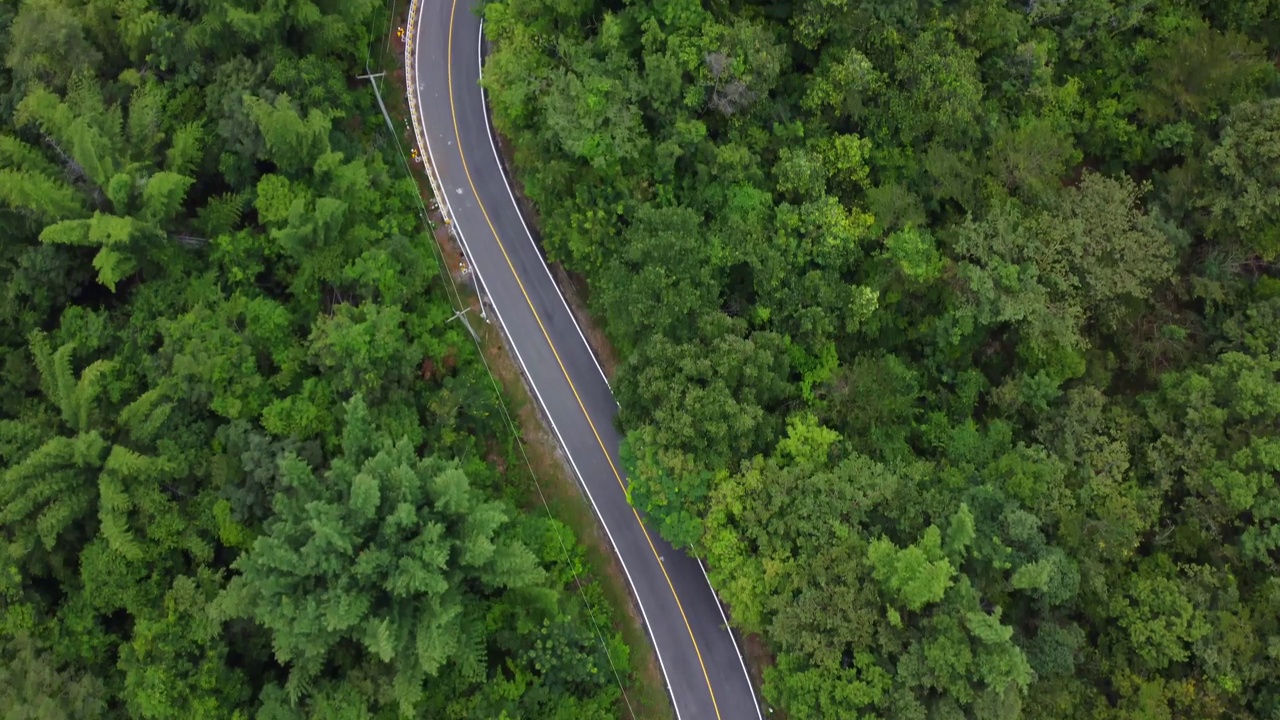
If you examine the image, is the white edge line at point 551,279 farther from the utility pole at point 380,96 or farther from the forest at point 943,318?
the utility pole at point 380,96

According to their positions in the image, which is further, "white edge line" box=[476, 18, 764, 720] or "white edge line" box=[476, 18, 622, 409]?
"white edge line" box=[476, 18, 622, 409]

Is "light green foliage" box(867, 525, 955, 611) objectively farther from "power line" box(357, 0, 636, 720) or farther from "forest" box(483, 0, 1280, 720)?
"power line" box(357, 0, 636, 720)

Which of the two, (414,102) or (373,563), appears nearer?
(373,563)

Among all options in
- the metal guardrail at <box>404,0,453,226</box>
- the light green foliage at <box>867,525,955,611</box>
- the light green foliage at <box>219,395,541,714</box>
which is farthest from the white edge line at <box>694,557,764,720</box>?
the metal guardrail at <box>404,0,453,226</box>

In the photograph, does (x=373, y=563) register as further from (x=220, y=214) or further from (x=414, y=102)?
(x=414, y=102)

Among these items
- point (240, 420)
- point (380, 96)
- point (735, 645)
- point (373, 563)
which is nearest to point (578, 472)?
point (735, 645)

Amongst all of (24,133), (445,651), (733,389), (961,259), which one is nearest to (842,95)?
(961,259)
